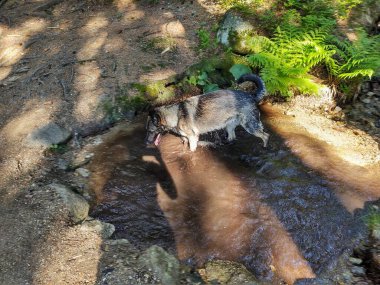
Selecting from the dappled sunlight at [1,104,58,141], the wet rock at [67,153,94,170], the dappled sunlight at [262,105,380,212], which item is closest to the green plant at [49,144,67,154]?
the wet rock at [67,153,94,170]

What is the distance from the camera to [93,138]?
24.8 feet

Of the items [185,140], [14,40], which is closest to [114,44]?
[14,40]

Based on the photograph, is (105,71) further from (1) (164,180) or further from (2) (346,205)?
(2) (346,205)

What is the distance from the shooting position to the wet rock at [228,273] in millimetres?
4621

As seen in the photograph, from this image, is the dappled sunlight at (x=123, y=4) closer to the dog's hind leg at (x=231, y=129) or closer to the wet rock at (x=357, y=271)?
the dog's hind leg at (x=231, y=129)

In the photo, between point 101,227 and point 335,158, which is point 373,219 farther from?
point 101,227

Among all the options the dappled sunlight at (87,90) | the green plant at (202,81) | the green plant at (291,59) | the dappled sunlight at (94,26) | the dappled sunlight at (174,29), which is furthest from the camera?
the dappled sunlight at (94,26)

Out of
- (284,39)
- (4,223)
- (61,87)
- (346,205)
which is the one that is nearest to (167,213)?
(4,223)

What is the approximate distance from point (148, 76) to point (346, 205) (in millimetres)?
5656

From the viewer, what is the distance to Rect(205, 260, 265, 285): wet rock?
4.62 meters

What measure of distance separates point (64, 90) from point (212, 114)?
402cm

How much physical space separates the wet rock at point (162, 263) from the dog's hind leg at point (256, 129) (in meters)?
3.20

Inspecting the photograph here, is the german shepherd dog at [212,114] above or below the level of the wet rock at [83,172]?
above

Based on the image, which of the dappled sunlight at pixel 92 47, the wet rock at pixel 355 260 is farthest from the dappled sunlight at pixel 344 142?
the dappled sunlight at pixel 92 47
